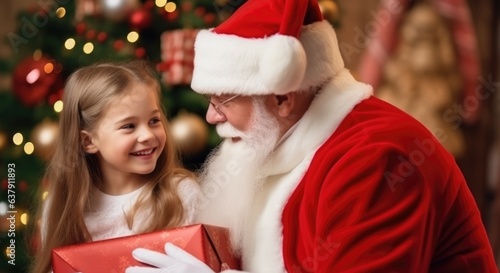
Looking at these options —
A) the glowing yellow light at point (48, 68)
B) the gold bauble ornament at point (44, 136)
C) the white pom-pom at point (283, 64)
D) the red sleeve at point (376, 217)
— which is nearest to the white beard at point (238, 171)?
the white pom-pom at point (283, 64)

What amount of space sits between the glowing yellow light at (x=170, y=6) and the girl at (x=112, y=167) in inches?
43.3

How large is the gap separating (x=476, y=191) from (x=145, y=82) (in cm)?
220

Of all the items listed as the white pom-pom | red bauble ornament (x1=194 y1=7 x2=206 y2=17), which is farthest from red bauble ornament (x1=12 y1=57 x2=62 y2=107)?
the white pom-pom

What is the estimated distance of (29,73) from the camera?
3.37 meters

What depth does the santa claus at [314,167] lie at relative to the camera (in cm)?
176

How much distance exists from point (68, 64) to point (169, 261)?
1.76 metres

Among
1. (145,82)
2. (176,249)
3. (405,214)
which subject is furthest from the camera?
(145,82)

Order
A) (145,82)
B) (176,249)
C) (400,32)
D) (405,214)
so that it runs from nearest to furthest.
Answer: (405,214), (176,249), (145,82), (400,32)

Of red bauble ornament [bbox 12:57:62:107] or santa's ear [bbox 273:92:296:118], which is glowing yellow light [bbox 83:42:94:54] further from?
santa's ear [bbox 273:92:296:118]

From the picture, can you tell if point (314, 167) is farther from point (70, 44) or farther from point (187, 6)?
point (70, 44)

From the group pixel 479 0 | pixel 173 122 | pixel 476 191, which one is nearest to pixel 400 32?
pixel 479 0

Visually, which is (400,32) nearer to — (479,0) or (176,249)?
(479,0)

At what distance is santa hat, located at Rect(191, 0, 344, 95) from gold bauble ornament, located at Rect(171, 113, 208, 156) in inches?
49.8

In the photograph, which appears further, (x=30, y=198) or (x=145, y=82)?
(x=30, y=198)
